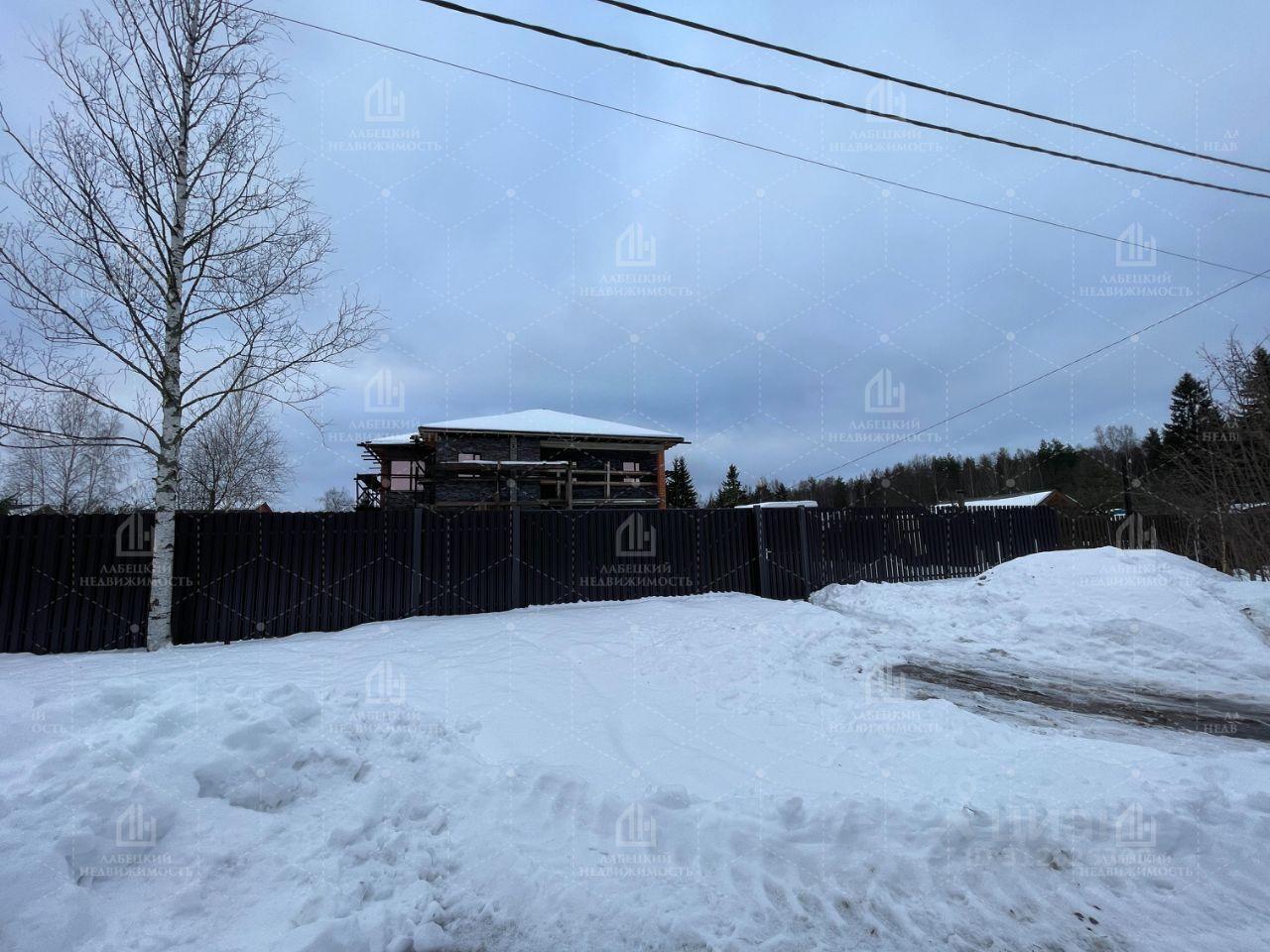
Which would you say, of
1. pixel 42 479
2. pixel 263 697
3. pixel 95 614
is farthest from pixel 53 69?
pixel 42 479

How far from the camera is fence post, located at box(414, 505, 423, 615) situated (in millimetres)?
9570

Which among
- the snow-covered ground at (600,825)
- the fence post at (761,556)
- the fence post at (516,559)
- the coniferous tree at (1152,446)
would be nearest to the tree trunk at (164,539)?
the snow-covered ground at (600,825)

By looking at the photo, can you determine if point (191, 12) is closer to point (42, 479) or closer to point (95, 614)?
point (95, 614)

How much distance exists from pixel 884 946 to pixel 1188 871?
2.00 metres

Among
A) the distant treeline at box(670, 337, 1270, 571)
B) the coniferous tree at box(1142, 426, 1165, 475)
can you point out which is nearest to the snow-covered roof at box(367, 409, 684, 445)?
the distant treeline at box(670, 337, 1270, 571)

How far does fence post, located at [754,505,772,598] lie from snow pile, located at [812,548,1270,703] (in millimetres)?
1150

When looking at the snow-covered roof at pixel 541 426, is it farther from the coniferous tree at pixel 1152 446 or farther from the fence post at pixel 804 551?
the coniferous tree at pixel 1152 446

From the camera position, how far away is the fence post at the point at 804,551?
12.0m

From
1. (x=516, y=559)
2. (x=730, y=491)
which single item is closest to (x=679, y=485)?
(x=730, y=491)

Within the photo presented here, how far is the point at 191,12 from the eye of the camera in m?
7.80

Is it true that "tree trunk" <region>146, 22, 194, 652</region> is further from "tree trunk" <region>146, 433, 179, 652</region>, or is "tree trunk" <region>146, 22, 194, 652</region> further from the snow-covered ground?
the snow-covered ground

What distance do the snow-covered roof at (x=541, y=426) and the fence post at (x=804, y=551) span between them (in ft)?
45.4

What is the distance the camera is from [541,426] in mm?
25094

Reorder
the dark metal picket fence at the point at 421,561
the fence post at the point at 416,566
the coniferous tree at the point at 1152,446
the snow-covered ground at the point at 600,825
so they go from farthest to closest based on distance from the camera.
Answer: the coniferous tree at the point at 1152,446 < the fence post at the point at 416,566 < the dark metal picket fence at the point at 421,561 < the snow-covered ground at the point at 600,825
